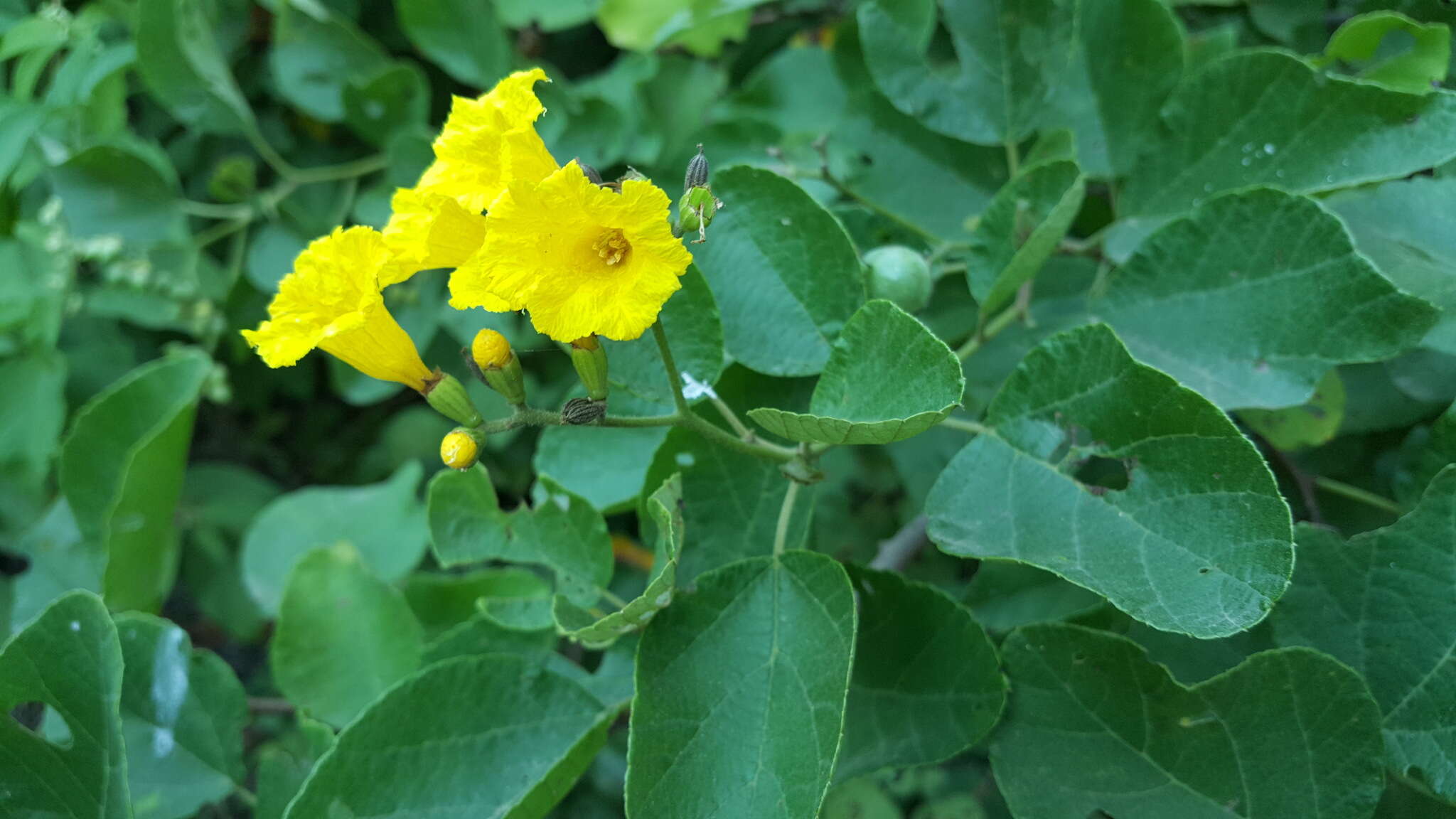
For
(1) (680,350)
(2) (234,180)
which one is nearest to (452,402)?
(1) (680,350)

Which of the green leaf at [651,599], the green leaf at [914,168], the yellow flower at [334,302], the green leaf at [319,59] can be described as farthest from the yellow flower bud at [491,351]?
the green leaf at [319,59]

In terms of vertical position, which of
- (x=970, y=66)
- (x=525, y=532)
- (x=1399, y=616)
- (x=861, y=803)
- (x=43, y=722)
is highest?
(x=970, y=66)

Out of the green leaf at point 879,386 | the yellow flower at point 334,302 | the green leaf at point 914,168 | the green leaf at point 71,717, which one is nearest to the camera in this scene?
the green leaf at point 879,386

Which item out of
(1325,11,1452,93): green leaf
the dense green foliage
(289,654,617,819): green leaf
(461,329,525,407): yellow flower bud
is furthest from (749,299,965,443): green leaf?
(1325,11,1452,93): green leaf

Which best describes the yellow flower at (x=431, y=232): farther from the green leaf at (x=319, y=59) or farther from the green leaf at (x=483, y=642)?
the green leaf at (x=319, y=59)

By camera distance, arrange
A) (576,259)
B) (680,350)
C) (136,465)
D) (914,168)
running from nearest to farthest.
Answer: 1. (576,259)
2. (680,350)
3. (914,168)
4. (136,465)

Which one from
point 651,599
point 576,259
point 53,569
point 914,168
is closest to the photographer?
point 576,259

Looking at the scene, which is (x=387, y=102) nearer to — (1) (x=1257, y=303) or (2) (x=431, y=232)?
(2) (x=431, y=232)
